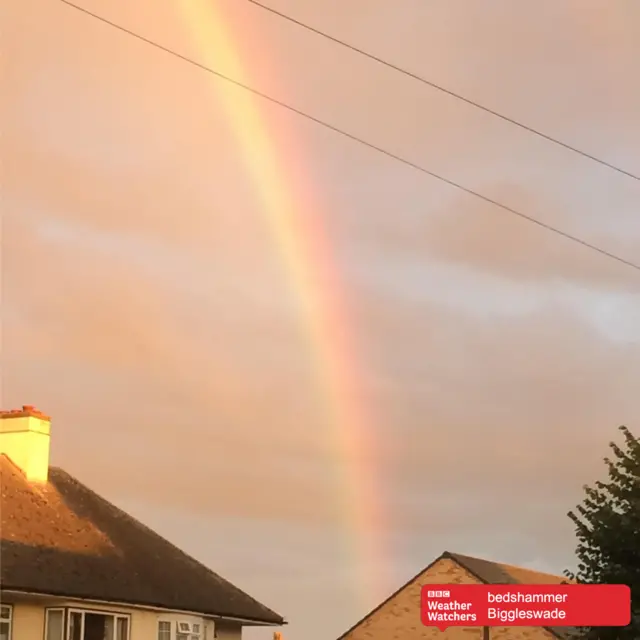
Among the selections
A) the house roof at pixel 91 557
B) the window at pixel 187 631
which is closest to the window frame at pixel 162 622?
the window at pixel 187 631

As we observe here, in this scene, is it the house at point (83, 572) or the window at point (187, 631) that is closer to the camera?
the house at point (83, 572)

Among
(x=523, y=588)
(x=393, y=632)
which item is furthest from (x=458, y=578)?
(x=523, y=588)

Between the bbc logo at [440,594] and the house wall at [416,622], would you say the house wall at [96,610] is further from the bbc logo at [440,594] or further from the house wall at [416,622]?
the house wall at [416,622]

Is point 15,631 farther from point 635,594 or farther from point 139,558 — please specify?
point 635,594

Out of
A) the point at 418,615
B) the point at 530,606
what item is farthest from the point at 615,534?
the point at 418,615

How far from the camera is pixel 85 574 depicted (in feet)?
78.3

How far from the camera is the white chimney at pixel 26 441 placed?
2644 centimetres

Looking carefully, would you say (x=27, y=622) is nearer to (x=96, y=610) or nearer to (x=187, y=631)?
(x=96, y=610)

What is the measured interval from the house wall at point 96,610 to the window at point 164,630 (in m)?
0.19

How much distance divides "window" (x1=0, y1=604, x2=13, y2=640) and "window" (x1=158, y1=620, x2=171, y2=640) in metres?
4.47

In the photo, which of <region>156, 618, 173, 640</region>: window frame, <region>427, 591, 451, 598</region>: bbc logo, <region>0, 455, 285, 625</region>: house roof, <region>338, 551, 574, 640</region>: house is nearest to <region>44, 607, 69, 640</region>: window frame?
<region>0, 455, 285, 625</region>: house roof

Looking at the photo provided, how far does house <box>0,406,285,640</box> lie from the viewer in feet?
75.0

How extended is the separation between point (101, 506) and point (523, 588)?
13795 mm

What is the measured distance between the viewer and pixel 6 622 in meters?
22.5
